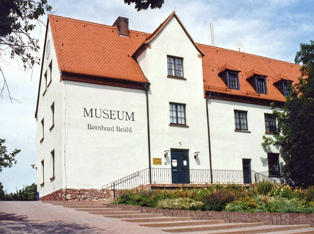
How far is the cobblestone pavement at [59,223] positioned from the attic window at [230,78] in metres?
16.2

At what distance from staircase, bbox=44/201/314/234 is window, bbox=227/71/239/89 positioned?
14.9 meters

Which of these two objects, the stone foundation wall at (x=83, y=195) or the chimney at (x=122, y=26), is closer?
the stone foundation wall at (x=83, y=195)

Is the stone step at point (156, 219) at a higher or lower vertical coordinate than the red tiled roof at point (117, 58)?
lower

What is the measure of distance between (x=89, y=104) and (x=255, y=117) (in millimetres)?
12084

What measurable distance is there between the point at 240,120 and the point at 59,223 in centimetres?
1834

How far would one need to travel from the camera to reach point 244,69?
1286 inches

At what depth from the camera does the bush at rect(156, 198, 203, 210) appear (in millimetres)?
16969

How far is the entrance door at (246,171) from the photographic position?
27.8m

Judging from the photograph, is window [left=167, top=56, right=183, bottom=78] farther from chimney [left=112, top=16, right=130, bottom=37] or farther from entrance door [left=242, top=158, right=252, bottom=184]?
entrance door [left=242, top=158, right=252, bottom=184]

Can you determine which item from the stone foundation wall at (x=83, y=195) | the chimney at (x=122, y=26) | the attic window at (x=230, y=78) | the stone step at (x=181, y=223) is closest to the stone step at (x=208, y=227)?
the stone step at (x=181, y=223)

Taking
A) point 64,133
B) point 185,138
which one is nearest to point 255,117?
point 185,138

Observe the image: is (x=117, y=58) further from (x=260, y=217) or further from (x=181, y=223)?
(x=260, y=217)

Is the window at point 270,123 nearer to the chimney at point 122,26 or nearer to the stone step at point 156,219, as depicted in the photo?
the chimney at point 122,26

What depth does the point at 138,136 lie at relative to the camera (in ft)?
80.7
